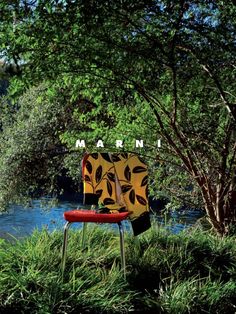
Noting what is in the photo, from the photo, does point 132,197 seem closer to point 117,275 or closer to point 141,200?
point 141,200

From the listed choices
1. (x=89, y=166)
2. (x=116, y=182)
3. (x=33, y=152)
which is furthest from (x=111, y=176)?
(x=33, y=152)

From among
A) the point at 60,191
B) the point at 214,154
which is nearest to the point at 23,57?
the point at 214,154

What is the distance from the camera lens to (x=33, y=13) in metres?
2.89

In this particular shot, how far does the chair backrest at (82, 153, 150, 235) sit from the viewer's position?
3518mm

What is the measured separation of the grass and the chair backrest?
0.92ft

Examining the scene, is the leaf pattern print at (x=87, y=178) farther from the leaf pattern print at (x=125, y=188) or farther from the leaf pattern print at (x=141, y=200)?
the leaf pattern print at (x=141, y=200)

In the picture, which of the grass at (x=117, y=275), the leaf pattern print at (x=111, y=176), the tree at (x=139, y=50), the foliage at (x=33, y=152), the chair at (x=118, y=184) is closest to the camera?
the grass at (x=117, y=275)

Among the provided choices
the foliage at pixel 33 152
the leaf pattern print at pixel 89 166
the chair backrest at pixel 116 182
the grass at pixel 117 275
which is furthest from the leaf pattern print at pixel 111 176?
the foliage at pixel 33 152

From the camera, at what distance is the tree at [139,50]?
2955 millimetres

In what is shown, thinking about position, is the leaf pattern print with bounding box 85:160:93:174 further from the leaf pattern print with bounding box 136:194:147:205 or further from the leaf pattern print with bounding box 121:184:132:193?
the leaf pattern print with bounding box 136:194:147:205

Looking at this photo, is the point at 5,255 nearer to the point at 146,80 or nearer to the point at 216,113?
the point at 146,80

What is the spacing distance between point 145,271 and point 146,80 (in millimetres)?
1405

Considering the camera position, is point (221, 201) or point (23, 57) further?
point (221, 201)

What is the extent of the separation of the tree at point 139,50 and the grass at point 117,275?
0.99 metres
